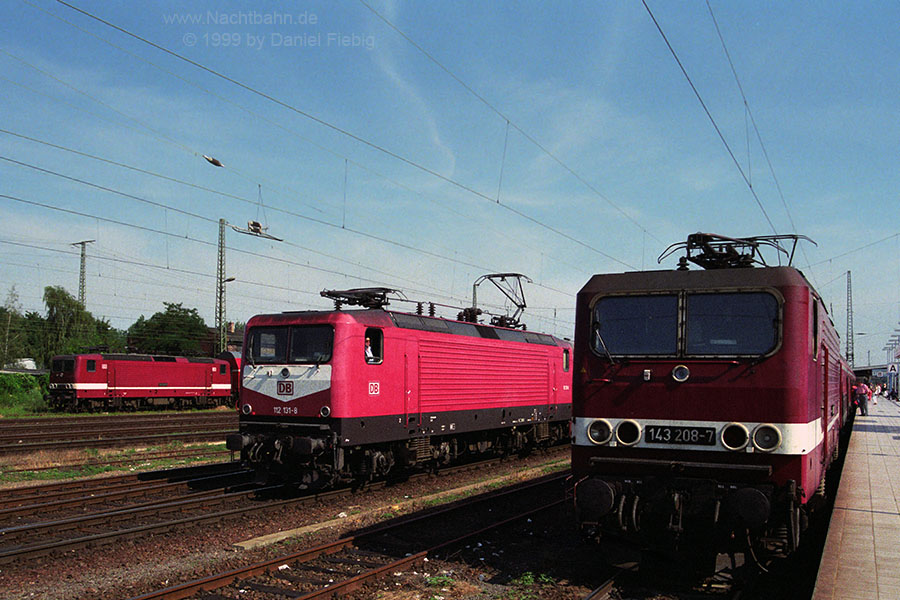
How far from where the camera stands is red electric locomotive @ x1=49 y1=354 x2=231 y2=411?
3419cm

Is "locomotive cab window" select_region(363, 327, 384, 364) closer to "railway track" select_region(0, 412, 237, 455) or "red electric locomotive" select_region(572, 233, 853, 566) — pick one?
"red electric locomotive" select_region(572, 233, 853, 566)

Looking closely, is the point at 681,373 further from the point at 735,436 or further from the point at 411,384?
the point at 411,384

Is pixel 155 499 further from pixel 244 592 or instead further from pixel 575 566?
pixel 575 566

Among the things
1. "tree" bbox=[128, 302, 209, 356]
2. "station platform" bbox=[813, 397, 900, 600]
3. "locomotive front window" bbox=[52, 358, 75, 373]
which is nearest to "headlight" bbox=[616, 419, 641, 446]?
"station platform" bbox=[813, 397, 900, 600]

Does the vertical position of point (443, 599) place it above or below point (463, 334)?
below

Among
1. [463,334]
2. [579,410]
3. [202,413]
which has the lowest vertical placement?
[202,413]

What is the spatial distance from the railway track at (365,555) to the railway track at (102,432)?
1303cm

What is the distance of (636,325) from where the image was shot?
769 centimetres

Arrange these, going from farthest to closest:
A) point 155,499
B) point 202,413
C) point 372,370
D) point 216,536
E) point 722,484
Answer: point 202,413
point 372,370
point 155,499
point 216,536
point 722,484

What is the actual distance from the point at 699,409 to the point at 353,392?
7163 millimetres

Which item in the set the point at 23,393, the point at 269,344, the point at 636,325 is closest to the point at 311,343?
the point at 269,344

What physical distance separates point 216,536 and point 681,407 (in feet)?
22.2

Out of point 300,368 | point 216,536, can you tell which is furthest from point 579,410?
point 300,368

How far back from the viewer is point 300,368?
13.1 m
